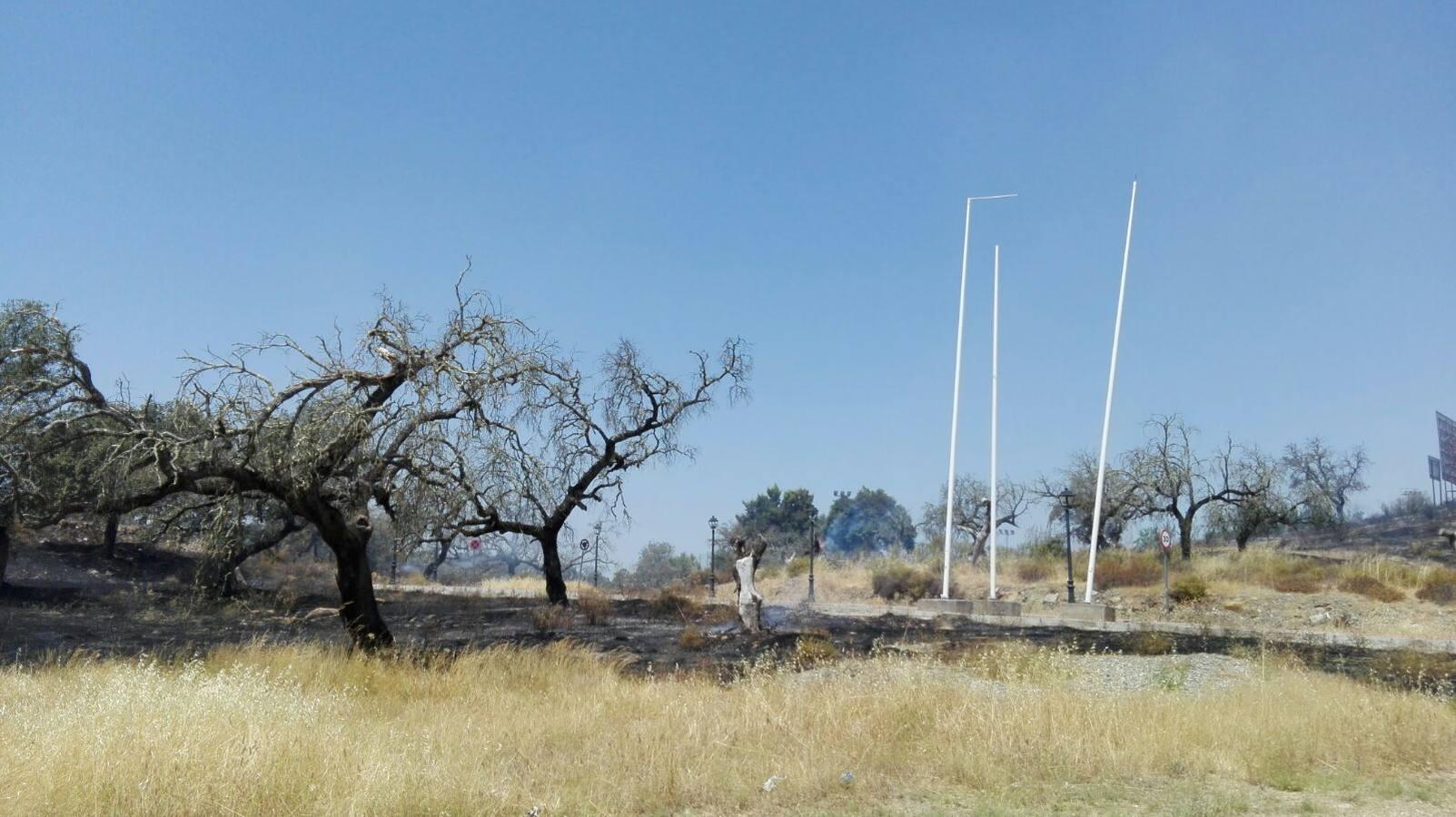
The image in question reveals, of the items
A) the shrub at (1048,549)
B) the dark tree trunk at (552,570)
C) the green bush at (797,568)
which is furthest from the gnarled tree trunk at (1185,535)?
the dark tree trunk at (552,570)

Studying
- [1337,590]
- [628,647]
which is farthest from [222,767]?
[1337,590]

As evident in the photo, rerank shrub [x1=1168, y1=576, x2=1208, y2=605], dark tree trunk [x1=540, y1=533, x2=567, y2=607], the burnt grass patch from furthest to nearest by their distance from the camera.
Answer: shrub [x1=1168, y1=576, x2=1208, y2=605] → dark tree trunk [x1=540, y1=533, x2=567, y2=607] → the burnt grass patch

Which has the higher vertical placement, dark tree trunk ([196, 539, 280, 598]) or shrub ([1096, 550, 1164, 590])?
shrub ([1096, 550, 1164, 590])

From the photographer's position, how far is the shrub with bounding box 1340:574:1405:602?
113ft

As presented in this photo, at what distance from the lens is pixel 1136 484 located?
51688 millimetres

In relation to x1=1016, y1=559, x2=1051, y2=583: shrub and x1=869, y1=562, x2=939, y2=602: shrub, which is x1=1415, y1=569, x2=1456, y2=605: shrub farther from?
x1=869, y1=562, x2=939, y2=602: shrub

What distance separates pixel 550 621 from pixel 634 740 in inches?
600

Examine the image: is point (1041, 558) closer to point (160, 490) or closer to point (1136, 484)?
point (1136, 484)

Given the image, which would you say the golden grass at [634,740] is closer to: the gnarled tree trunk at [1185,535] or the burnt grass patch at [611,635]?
the burnt grass patch at [611,635]

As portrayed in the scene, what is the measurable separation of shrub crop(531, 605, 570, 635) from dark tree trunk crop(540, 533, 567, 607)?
250 centimetres

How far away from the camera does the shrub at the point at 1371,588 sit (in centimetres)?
3459

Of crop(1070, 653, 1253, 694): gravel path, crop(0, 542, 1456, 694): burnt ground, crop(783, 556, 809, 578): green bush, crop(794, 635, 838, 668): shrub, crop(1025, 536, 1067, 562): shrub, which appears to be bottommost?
crop(0, 542, 1456, 694): burnt ground

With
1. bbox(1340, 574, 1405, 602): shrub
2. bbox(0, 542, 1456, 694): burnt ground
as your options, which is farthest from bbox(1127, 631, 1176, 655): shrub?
bbox(1340, 574, 1405, 602): shrub

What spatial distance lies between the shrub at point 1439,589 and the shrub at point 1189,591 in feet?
21.8
